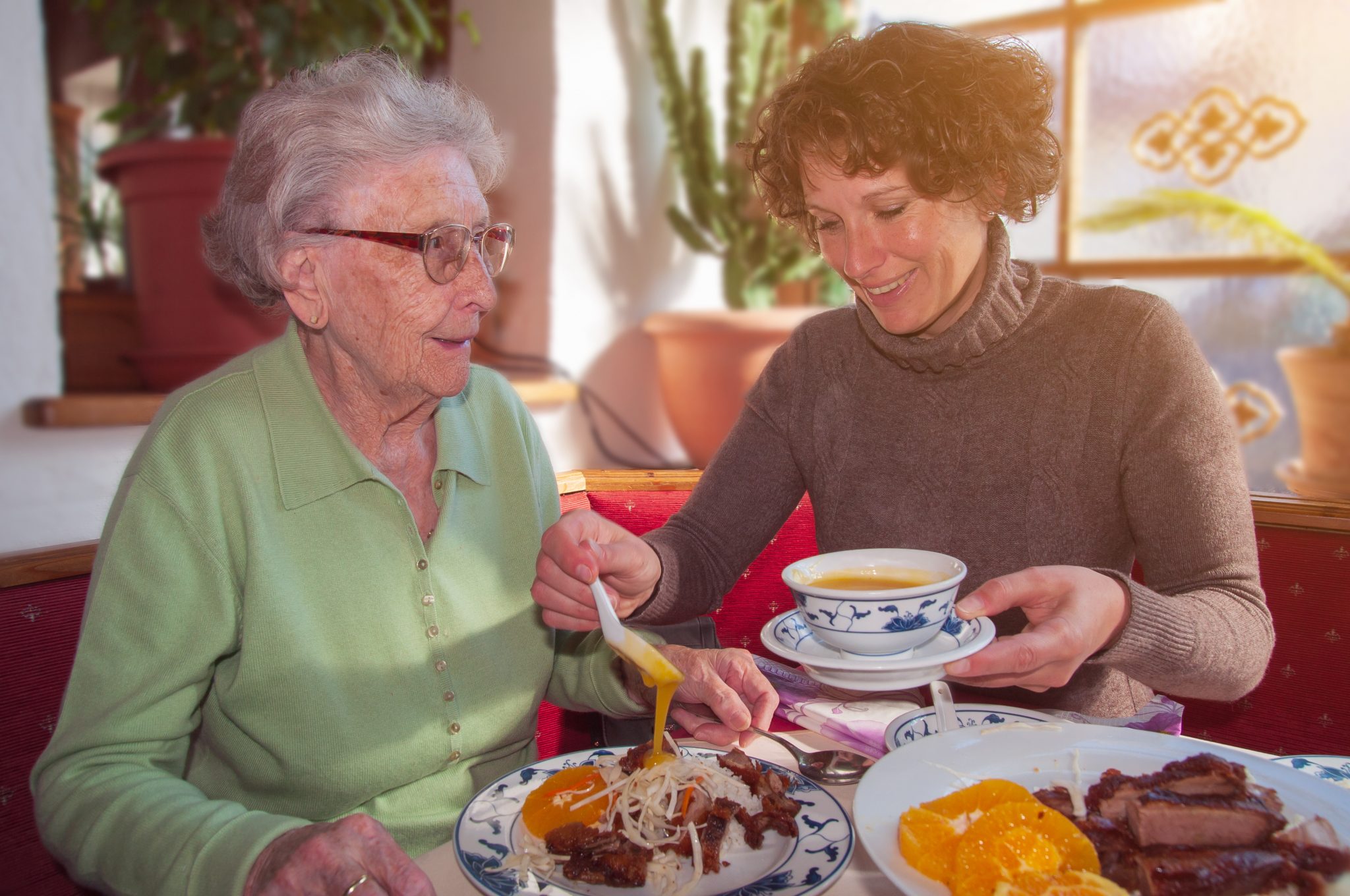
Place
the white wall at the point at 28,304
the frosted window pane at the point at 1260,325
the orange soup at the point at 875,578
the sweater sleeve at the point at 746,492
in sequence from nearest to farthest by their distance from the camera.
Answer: the orange soup at the point at 875,578 < the sweater sleeve at the point at 746,492 < the white wall at the point at 28,304 < the frosted window pane at the point at 1260,325

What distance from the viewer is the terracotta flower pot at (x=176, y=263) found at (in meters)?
2.29

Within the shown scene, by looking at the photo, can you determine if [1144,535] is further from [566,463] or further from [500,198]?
[500,198]

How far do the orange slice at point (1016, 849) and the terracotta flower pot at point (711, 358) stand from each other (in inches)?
85.0

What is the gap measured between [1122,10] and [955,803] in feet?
9.37

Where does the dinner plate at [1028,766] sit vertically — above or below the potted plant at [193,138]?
below

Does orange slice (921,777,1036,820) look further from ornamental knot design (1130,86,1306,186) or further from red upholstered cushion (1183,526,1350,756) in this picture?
ornamental knot design (1130,86,1306,186)

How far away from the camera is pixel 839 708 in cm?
106

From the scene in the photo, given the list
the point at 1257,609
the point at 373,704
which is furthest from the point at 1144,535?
the point at 373,704

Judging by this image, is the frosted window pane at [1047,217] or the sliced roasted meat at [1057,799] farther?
the frosted window pane at [1047,217]

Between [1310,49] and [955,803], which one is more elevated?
[1310,49]

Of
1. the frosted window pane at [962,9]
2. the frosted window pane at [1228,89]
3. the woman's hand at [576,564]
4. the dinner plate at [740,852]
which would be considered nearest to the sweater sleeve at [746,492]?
the woman's hand at [576,564]

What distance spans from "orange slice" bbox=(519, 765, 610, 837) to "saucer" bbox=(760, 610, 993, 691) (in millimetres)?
204

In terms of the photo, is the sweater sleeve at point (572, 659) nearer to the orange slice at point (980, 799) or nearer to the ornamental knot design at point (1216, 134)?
the orange slice at point (980, 799)

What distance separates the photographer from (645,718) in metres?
1.30
